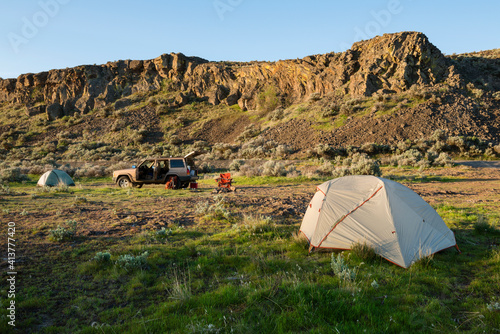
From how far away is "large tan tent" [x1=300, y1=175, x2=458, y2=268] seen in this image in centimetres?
502

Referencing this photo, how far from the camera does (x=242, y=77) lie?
55688 mm

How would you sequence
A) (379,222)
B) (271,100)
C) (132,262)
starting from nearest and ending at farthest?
(132,262) → (379,222) → (271,100)

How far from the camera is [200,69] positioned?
5909 cm

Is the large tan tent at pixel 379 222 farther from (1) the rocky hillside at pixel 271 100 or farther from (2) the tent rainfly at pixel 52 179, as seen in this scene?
(1) the rocky hillside at pixel 271 100

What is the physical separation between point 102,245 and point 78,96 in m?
70.5

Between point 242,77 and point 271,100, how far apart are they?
957cm

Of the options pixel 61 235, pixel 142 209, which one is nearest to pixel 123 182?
pixel 142 209

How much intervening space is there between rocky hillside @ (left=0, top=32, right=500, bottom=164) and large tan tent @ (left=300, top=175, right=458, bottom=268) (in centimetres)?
2740

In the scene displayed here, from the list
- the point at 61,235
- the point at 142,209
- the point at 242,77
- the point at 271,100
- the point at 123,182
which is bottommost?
the point at 142,209

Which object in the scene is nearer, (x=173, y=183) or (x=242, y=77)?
(x=173, y=183)

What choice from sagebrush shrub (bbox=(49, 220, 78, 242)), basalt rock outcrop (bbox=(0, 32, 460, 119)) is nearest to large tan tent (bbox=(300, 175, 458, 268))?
sagebrush shrub (bbox=(49, 220, 78, 242))

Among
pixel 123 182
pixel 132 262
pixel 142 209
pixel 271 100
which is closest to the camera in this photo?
pixel 132 262

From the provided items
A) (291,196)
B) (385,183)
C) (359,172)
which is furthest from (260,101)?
(385,183)

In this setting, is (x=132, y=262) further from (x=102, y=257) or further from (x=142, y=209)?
(x=142, y=209)
